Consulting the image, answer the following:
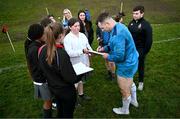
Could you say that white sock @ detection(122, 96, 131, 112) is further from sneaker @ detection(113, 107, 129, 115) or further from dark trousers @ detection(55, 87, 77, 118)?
dark trousers @ detection(55, 87, 77, 118)

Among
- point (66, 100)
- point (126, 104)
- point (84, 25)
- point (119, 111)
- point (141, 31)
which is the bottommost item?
point (119, 111)

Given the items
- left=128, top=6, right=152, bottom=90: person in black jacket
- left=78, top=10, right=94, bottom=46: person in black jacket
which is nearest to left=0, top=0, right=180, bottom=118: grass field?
left=128, top=6, right=152, bottom=90: person in black jacket

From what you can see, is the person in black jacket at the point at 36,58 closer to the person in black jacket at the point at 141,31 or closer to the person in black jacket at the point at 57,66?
the person in black jacket at the point at 57,66

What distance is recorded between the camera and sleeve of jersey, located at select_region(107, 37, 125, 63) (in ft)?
16.5

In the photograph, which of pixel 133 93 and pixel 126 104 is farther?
pixel 133 93

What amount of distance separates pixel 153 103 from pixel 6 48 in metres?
8.99

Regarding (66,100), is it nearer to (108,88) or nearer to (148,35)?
(148,35)

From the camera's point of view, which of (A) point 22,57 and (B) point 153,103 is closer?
(B) point 153,103

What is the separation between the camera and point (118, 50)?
16.7 feet

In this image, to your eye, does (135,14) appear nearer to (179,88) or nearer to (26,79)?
(179,88)

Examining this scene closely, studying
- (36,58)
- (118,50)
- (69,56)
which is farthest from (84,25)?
(36,58)

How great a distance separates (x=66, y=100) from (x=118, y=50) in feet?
4.70

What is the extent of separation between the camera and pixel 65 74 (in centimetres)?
419

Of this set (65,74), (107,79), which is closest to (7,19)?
(107,79)
